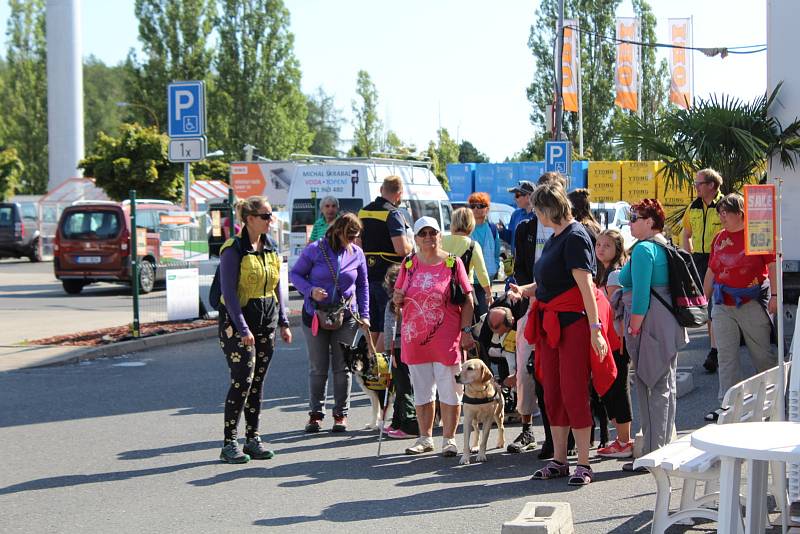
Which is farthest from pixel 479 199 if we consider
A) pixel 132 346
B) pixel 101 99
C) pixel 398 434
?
pixel 101 99

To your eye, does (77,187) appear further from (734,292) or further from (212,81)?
(734,292)

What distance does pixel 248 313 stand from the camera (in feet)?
26.2

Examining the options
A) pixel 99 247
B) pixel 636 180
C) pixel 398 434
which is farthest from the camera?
pixel 636 180

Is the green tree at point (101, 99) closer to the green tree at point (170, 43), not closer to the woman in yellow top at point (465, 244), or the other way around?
the green tree at point (170, 43)

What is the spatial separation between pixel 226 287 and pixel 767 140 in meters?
5.95

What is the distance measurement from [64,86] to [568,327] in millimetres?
55804

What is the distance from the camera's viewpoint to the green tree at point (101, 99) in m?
103

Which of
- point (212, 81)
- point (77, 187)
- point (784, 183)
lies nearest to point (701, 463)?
point (784, 183)

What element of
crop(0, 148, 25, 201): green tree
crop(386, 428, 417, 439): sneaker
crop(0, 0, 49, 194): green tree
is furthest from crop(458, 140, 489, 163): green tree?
crop(386, 428, 417, 439): sneaker

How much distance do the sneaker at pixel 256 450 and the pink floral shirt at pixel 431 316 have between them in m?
1.26

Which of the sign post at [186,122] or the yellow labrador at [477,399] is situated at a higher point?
the sign post at [186,122]

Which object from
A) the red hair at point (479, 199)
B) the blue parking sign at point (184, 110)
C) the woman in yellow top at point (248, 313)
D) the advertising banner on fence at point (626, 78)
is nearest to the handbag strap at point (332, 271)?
the woman in yellow top at point (248, 313)

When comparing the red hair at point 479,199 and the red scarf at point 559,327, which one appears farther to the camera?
the red hair at point 479,199

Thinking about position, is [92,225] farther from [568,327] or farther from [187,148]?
[568,327]
